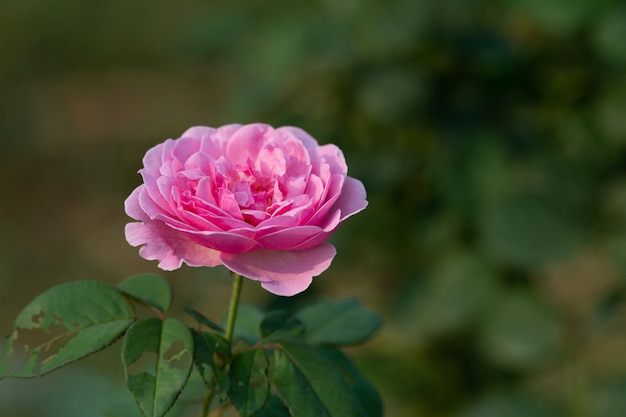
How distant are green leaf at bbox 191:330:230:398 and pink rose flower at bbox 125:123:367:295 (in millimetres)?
64

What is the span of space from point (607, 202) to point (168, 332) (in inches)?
50.6

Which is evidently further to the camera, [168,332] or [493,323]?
[493,323]

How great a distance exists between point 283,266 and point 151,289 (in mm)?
166

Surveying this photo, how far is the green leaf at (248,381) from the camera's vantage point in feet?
2.11

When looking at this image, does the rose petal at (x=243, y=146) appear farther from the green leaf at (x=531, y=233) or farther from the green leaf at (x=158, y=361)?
the green leaf at (x=531, y=233)

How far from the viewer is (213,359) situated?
2.14 feet

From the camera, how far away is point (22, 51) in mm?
4137

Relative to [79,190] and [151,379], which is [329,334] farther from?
[79,190]

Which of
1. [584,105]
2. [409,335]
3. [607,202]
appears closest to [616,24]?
[584,105]

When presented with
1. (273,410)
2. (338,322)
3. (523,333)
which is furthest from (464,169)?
(273,410)

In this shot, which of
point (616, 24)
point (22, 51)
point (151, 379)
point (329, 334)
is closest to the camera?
point (151, 379)

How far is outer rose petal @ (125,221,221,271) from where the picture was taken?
2.08 feet

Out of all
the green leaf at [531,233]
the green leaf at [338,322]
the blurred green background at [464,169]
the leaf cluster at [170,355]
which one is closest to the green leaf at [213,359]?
the leaf cluster at [170,355]

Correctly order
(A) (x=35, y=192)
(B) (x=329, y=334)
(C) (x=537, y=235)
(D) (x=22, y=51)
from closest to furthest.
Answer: (B) (x=329, y=334)
(C) (x=537, y=235)
(A) (x=35, y=192)
(D) (x=22, y=51)
